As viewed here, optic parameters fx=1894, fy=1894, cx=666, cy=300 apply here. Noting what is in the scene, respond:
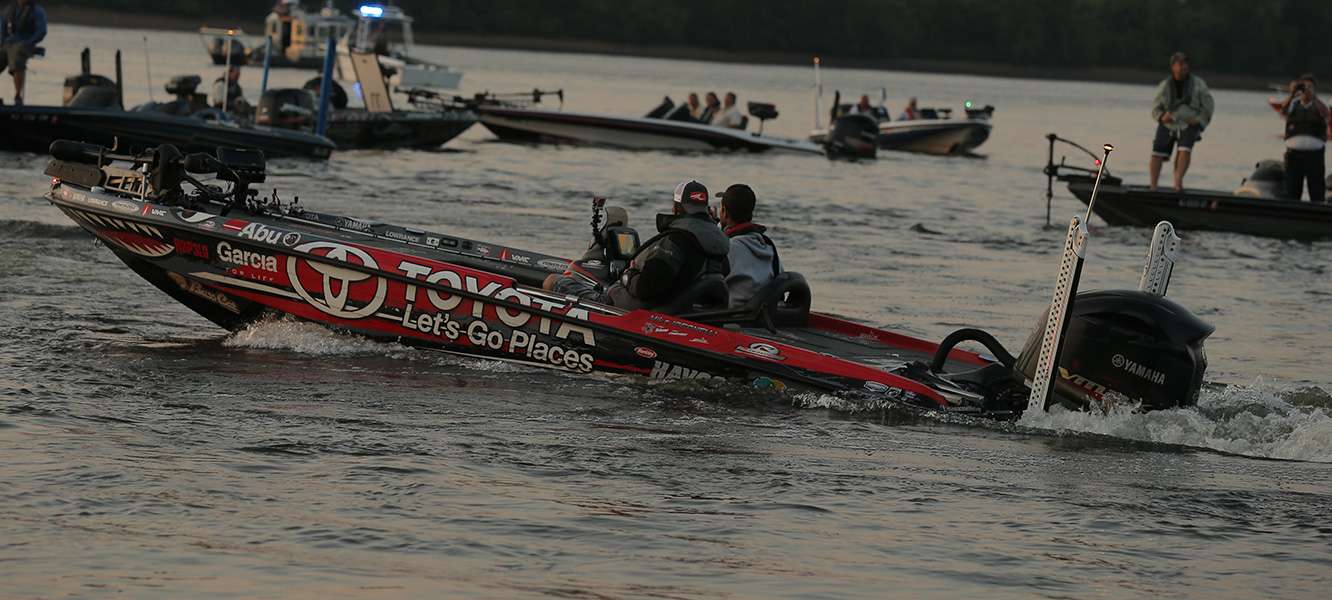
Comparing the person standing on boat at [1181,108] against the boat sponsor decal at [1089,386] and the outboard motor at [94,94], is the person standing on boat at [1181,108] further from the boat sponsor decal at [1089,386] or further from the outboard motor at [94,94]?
the outboard motor at [94,94]

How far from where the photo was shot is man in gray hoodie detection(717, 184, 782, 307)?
1041 cm

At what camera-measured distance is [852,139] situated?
112 feet

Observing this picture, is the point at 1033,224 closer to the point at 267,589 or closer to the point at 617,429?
the point at 617,429

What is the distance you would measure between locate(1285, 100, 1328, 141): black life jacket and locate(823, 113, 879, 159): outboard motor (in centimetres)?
1443

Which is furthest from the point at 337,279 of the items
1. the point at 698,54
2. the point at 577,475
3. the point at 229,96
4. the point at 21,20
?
Answer: the point at 698,54

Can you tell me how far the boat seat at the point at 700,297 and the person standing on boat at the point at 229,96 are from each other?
17.0 metres

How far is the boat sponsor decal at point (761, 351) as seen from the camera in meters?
9.91

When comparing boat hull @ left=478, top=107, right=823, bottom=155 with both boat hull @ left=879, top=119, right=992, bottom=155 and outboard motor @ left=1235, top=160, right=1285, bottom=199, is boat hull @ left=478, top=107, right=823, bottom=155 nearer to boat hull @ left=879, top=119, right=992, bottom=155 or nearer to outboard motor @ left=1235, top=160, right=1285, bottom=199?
boat hull @ left=879, top=119, right=992, bottom=155

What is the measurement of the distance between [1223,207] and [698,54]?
90044mm

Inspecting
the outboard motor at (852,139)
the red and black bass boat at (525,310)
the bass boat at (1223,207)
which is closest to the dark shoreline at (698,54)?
the outboard motor at (852,139)

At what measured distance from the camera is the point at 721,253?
10.2m

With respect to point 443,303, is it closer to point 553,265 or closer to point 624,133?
point 553,265

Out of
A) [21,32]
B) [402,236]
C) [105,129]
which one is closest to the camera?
[402,236]

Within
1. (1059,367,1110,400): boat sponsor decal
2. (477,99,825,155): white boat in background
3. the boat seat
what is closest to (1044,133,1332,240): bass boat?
the boat seat
